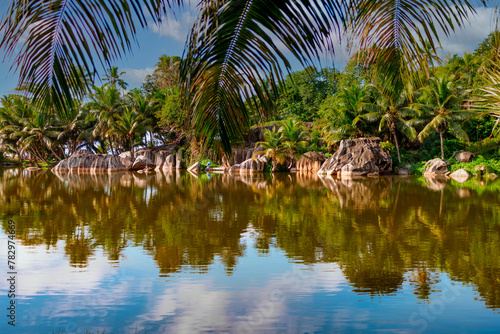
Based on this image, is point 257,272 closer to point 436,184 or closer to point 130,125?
point 436,184

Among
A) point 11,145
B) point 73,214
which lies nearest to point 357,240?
point 73,214

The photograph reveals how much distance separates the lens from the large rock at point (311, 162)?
25172 mm

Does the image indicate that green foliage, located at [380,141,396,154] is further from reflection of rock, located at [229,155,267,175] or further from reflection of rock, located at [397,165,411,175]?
reflection of rock, located at [229,155,267,175]

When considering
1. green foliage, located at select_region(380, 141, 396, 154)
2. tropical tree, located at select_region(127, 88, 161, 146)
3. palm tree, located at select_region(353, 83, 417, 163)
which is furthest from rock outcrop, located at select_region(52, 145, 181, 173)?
green foliage, located at select_region(380, 141, 396, 154)

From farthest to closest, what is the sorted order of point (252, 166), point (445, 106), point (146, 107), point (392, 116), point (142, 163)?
point (146, 107)
point (142, 163)
point (252, 166)
point (392, 116)
point (445, 106)

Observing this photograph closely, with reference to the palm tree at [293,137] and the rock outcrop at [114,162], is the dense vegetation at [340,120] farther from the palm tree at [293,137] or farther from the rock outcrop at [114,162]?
the rock outcrop at [114,162]

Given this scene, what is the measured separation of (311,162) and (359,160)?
3821 mm

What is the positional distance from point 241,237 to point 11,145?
39033mm

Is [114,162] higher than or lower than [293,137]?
lower

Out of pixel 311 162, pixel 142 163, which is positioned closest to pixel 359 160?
pixel 311 162

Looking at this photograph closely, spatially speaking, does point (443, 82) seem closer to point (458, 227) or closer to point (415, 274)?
point (458, 227)

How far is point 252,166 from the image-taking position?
25922 mm

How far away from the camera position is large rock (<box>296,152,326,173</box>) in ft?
82.6

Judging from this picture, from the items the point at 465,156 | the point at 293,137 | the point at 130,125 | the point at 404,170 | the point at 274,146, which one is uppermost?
the point at 130,125
